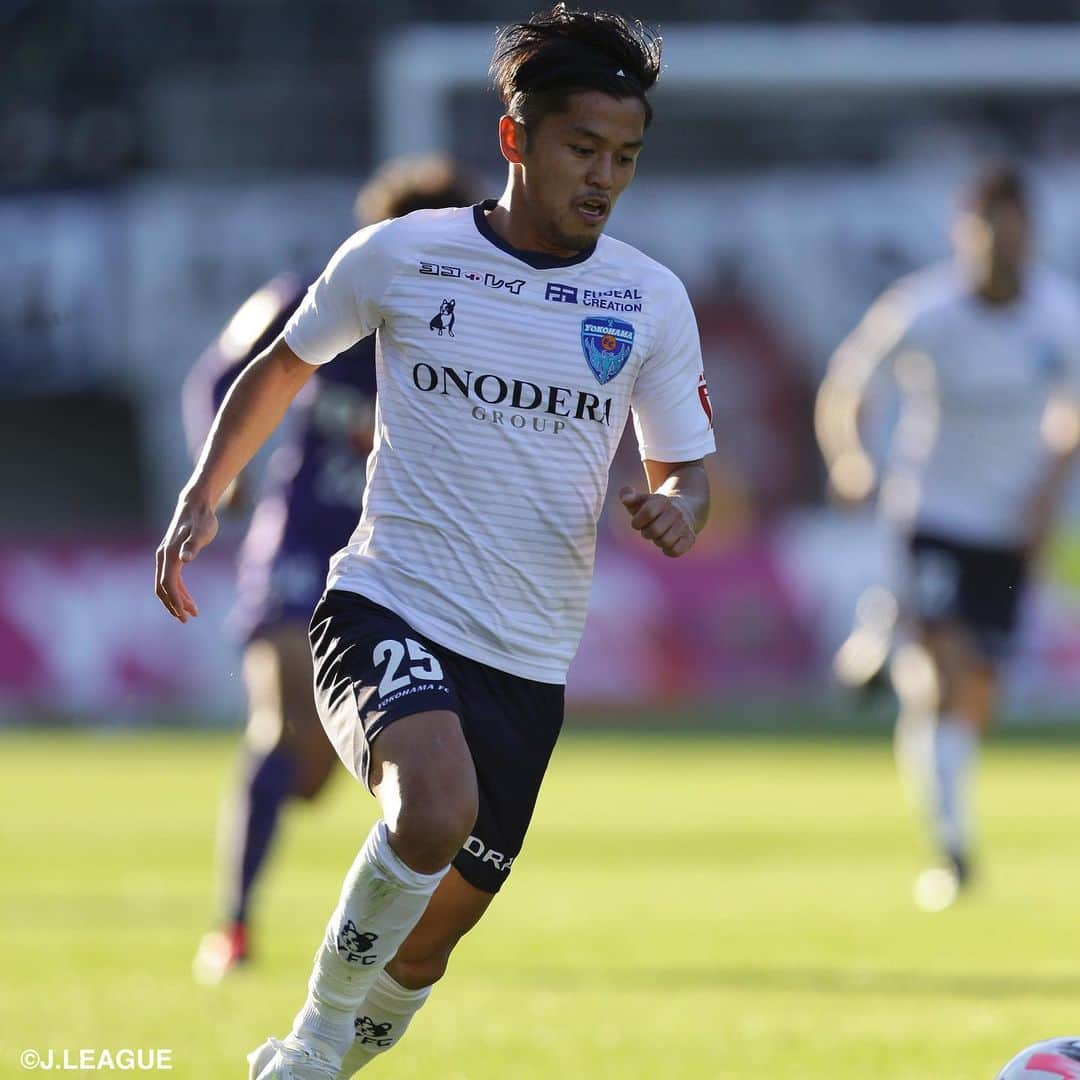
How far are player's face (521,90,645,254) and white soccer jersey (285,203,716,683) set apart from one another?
0.47 ft

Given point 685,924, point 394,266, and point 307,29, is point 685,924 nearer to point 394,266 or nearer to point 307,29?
point 394,266

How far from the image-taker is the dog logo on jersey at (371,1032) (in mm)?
4922

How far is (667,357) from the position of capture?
5.11m

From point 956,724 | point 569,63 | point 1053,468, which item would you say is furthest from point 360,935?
point 1053,468

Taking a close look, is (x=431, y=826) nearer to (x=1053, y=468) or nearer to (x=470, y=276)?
(x=470, y=276)

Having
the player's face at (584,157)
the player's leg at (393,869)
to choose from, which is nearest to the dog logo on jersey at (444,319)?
the player's face at (584,157)

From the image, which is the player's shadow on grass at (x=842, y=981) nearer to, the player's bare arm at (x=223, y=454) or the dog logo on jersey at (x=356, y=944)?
the dog logo on jersey at (x=356, y=944)

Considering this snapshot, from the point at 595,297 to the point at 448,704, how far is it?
36.1 inches

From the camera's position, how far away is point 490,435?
4930 mm

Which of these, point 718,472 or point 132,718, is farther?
point 718,472

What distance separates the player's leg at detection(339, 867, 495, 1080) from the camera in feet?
16.2

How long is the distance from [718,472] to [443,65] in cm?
560

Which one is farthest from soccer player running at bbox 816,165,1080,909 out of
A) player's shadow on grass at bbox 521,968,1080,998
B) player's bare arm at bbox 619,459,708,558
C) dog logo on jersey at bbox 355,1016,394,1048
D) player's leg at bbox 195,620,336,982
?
dog logo on jersey at bbox 355,1016,394,1048

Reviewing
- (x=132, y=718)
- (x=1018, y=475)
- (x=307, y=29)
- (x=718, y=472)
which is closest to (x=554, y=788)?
(x=1018, y=475)
